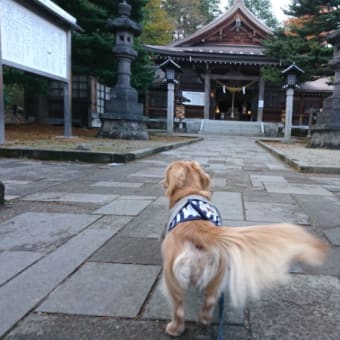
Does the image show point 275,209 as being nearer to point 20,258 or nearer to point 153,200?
point 153,200

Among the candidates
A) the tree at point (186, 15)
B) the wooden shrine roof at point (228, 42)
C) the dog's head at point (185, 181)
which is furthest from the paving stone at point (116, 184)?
the tree at point (186, 15)

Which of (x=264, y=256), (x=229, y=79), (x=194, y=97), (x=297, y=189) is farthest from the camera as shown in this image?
(x=194, y=97)

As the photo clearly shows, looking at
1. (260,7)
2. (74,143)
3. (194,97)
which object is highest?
(260,7)

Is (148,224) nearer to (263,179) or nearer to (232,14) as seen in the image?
(263,179)

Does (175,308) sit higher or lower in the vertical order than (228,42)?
lower

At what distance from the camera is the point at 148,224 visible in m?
3.24

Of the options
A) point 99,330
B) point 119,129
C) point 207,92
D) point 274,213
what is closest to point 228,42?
point 207,92

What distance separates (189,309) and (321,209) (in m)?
2.65

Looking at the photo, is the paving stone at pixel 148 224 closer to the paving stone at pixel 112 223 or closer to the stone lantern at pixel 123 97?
the paving stone at pixel 112 223

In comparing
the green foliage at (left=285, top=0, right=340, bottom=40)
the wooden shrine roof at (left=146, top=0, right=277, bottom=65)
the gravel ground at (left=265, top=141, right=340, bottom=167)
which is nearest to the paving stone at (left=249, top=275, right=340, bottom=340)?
the gravel ground at (left=265, top=141, right=340, bottom=167)

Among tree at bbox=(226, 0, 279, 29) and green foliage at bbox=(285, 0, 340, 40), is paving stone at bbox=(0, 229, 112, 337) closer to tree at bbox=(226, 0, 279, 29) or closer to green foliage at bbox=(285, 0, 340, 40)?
green foliage at bbox=(285, 0, 340, 40)

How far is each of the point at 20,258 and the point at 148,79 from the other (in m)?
16.1

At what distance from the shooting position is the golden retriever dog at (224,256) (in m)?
1.28

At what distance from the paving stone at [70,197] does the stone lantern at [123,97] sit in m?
8.82
